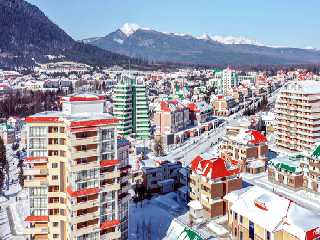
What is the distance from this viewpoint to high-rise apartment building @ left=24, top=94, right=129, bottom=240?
850 inches

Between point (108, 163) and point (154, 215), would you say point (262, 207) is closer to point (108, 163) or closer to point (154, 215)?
point (154, 215)

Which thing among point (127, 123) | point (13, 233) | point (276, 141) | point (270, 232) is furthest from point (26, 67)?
point (270, 232)

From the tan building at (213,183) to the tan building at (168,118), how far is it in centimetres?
2654

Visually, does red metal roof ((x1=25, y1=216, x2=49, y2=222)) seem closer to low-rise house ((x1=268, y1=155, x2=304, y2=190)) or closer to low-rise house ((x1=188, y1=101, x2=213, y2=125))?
low-rise house ((x1=268, y1=155, x2=304, y2=190))

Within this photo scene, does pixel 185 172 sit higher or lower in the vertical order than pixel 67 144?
lower

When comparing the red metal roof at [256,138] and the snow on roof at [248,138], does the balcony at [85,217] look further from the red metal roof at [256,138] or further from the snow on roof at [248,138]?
the red metal roof at [256,138]

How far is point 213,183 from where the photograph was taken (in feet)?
98.6

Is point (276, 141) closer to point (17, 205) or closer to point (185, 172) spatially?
point (185, 172)

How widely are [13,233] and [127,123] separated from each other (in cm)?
3067

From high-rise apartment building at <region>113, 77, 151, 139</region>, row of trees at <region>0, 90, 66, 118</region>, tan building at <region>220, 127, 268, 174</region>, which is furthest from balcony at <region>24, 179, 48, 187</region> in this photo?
row of trees at <region>0, 90, 66, 118</region>

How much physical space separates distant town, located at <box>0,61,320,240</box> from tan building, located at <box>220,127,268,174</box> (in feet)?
0.36

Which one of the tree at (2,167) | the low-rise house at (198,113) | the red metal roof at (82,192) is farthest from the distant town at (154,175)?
the low-rise house at (198,113)

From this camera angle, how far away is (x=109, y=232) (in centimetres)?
2272

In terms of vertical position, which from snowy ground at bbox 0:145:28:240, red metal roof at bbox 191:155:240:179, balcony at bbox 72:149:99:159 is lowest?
snowy ground at bbox 0:145:28:240
